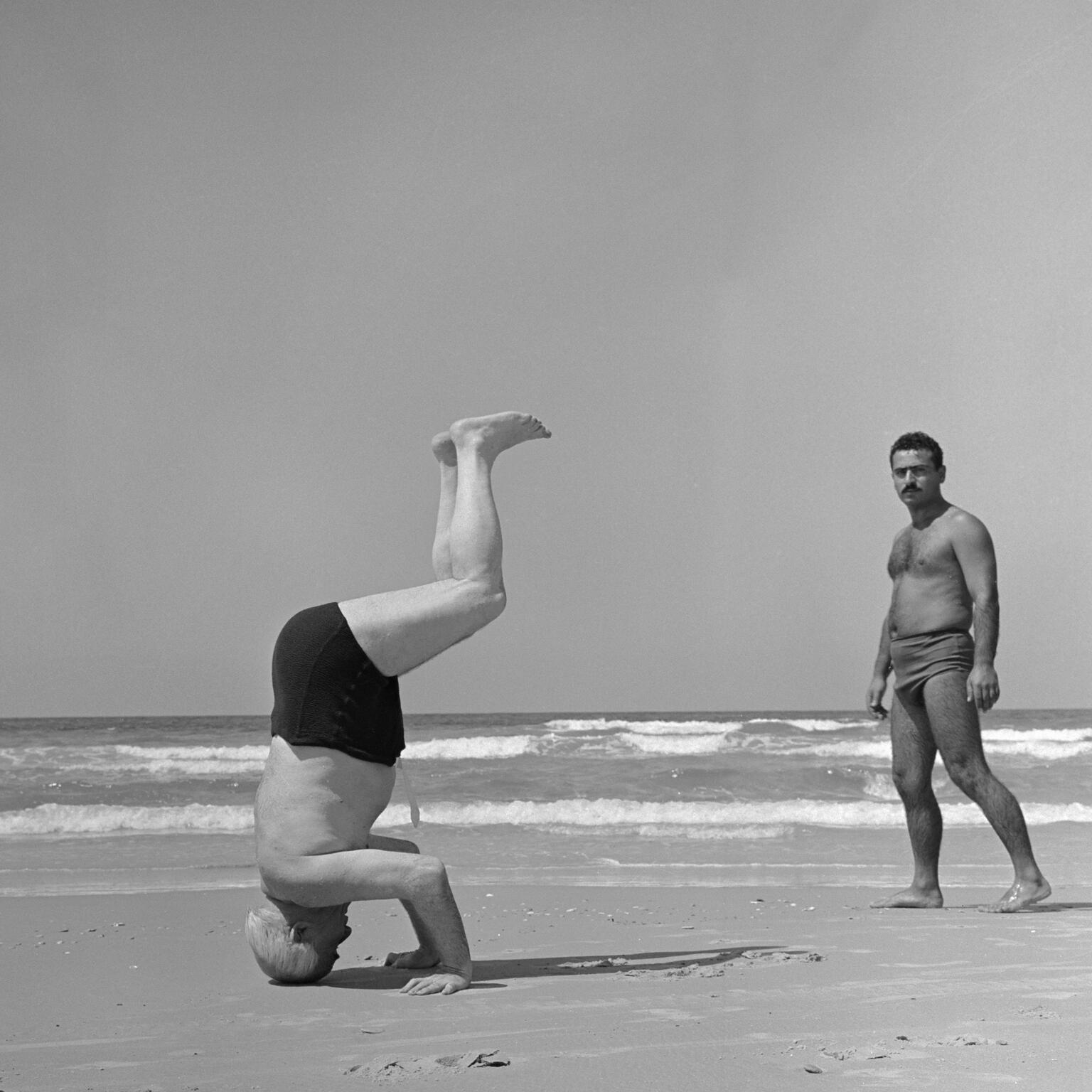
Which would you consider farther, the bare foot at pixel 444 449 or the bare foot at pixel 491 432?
the bare foot at pixel 444 449

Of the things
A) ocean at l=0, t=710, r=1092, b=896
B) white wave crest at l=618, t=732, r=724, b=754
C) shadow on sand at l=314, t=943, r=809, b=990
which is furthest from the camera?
white wave crest at l=618, t=732, r=724, b=754

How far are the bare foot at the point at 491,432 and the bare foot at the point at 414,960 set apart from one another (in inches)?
56.6

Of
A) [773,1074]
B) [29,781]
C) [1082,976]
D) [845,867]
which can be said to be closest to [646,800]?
[845,867]

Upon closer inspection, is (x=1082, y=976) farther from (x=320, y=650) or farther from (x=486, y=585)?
(x=320, y=650)

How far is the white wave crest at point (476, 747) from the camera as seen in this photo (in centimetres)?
2220

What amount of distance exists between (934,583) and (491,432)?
2486mm

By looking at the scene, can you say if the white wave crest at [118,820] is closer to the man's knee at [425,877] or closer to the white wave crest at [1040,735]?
the man's knee at [425,877]

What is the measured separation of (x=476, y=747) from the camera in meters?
23.5

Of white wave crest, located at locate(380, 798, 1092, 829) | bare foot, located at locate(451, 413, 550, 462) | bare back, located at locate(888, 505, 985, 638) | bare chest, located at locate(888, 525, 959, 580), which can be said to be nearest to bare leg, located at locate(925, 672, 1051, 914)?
bare back, located at locate(888, 505, 985, 638)

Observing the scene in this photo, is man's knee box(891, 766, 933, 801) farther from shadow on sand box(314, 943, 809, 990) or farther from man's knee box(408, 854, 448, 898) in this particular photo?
man's knee box(408, 854, 448, 898)

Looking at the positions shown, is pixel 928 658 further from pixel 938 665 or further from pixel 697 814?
pixel 697 814

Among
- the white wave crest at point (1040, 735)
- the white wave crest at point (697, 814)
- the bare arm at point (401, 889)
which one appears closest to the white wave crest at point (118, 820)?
the white wave crest at point (697, 814)

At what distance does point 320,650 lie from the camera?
3.41 metres

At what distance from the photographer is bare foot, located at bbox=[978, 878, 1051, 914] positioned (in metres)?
4.98
